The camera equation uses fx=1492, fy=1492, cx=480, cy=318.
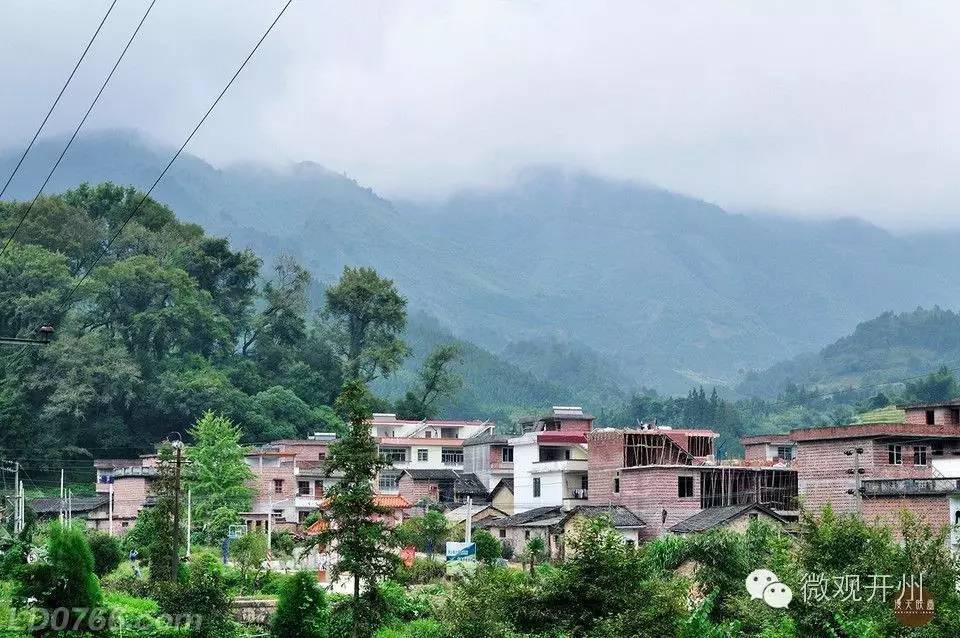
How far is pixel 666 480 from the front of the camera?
169ft

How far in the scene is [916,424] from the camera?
44.9 metres

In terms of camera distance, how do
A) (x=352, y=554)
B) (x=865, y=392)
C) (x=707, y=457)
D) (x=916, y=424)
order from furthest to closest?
1. (x=865, y=392)
2. (x=707, y=457)
3. (x=916, y=424)
4. (x=352, y=554)

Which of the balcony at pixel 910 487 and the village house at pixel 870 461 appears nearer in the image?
the balcony at pixel 910 487

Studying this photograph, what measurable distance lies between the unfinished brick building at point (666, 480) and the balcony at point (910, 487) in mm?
9813

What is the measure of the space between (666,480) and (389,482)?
1919 cm

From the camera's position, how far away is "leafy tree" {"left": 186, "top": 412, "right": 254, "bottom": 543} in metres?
58.2

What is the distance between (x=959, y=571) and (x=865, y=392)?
542 ft

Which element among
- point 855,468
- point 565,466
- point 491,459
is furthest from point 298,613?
point 491,459

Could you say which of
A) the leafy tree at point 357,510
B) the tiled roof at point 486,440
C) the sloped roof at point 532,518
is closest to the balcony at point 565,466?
the sloped roof at point 532,518

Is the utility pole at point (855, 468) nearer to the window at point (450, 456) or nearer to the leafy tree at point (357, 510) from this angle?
the leafy tree at point (357, 510)

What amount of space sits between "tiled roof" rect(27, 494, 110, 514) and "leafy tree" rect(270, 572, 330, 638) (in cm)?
3687

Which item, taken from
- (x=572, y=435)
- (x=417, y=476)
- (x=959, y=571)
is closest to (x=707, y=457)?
(x=572, y=435)

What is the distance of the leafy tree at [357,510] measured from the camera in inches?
1271

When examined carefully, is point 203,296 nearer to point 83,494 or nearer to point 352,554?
point 83,494
